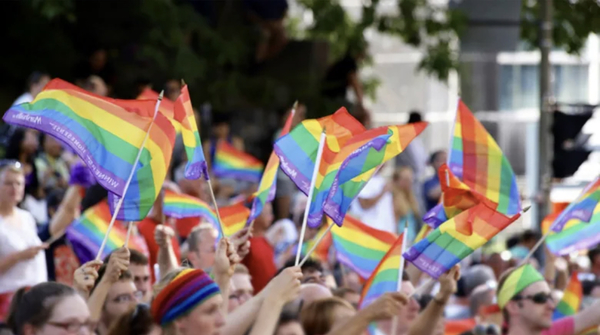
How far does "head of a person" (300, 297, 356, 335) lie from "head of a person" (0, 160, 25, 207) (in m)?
2.19

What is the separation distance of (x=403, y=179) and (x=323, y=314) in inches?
278

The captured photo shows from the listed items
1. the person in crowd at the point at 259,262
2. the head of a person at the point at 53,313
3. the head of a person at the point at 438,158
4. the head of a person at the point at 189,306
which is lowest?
the head of a person at the point at 438,158

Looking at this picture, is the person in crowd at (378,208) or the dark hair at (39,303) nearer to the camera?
the dark hair at (39,303)

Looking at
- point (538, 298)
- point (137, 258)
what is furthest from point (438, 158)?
point (137, 258)

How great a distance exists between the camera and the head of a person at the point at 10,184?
9594 mm

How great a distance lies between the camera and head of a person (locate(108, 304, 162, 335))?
7217mm

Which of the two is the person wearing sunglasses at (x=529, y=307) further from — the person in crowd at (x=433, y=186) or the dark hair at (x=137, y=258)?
the person in crowd at (x=433, y=186)

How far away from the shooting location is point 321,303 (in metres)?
8.55

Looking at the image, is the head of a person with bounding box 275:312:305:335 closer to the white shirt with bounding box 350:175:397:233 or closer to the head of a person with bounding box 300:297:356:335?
the head of a person with bounding box 300:297:356:335

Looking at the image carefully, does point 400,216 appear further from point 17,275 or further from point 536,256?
point 17,275

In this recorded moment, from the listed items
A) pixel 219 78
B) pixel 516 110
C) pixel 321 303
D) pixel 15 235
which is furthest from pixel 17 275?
pixel 516 110

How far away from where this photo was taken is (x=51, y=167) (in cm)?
1227

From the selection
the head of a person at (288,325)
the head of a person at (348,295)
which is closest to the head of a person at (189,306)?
the head of a person at (288,325)

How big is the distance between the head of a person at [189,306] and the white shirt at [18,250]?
2.92m
